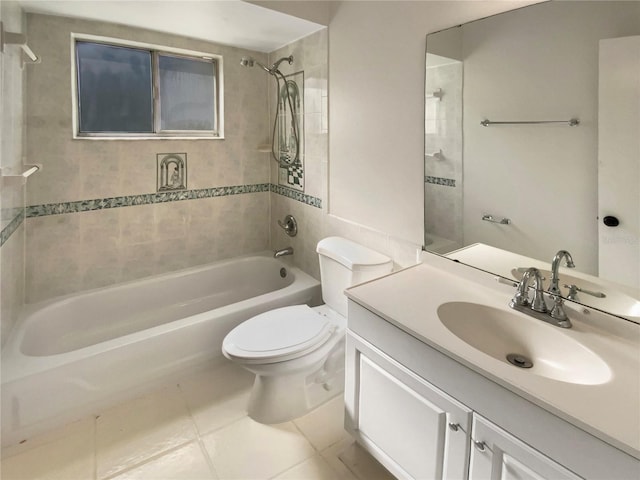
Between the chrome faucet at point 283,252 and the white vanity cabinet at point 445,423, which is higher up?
the chrome faucet at point 283,252

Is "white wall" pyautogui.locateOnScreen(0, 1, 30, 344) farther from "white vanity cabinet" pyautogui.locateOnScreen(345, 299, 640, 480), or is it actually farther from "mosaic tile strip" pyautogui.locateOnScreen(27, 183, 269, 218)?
"white vanity cabinet" pyautogui.locateOnScreen(345, 299, 640, 480)

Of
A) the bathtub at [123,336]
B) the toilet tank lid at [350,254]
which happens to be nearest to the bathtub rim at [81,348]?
the bathtub at [123,336]

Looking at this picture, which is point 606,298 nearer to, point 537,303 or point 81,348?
point 537,303

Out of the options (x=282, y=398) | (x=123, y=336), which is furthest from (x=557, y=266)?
(x=123, y=336)

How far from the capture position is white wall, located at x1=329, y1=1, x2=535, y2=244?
1.71m

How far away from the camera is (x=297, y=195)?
277 cm

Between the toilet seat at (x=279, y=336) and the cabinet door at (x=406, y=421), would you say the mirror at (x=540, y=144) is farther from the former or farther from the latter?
the toilet seat at (x=279, y=336)

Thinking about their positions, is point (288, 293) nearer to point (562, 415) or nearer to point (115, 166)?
point (115, 166)

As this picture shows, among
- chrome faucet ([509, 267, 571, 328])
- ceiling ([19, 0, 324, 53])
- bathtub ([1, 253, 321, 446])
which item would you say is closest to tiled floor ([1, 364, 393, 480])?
bathtub ([1, 253, 321, 446])

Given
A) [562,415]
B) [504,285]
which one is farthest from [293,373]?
[562,415]

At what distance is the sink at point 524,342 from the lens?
1.06 metres

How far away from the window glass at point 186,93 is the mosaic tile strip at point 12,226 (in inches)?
41.3

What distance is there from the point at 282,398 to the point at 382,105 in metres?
1.62

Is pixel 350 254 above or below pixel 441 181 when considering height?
below
